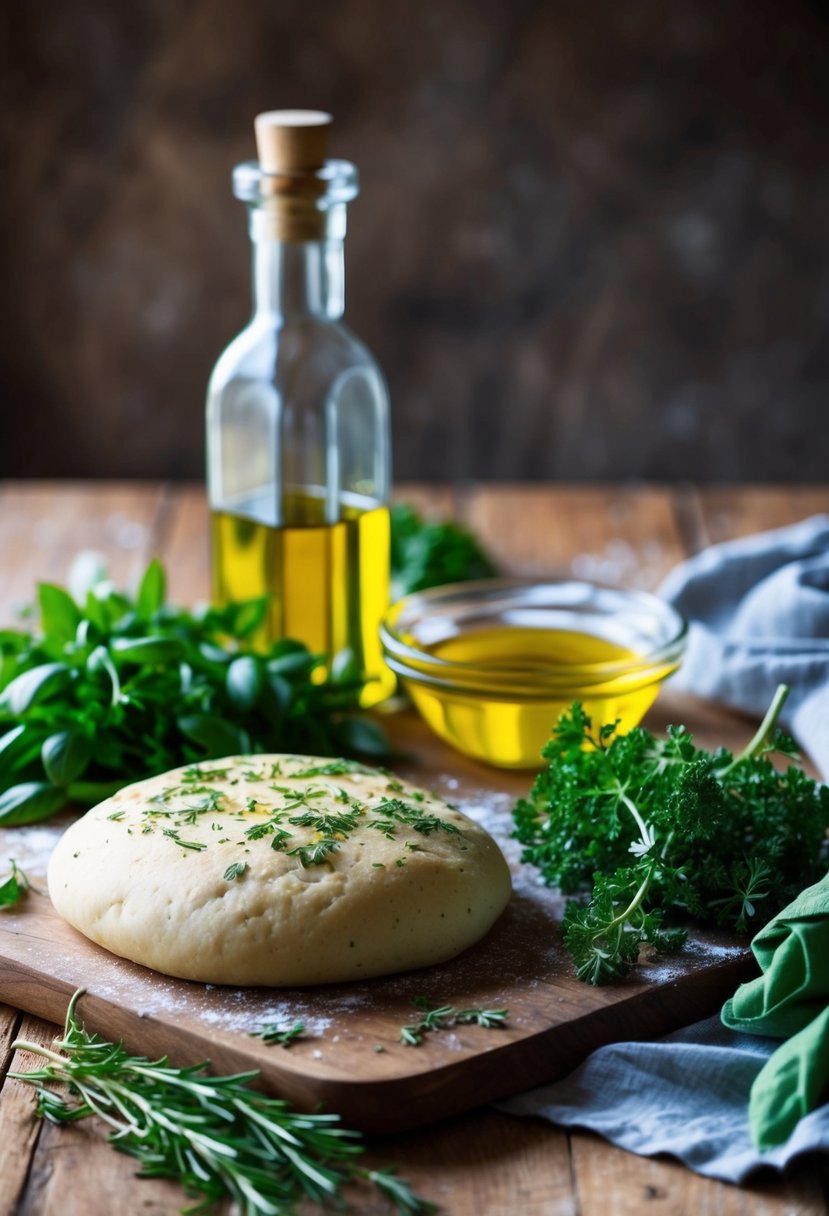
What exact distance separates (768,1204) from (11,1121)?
0.61 metres

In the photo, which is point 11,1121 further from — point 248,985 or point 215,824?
point 215,824

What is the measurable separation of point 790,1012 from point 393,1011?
0.34m

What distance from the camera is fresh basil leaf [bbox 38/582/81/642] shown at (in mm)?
1866

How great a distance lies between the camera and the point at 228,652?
72.3 inches

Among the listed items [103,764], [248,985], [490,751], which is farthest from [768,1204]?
Result: [103,764]

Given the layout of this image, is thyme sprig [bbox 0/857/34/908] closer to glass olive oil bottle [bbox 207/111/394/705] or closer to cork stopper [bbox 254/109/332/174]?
glass olive oil bottle [bbox 207/111/394/705]

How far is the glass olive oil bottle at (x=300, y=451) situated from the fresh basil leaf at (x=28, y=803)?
16.4 inches

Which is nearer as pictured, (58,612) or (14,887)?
(14,887)

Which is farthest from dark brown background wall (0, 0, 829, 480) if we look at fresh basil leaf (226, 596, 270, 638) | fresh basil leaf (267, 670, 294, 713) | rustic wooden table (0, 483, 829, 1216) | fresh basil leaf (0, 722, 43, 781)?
fresh basil leaf (0, 722, 43, 781)

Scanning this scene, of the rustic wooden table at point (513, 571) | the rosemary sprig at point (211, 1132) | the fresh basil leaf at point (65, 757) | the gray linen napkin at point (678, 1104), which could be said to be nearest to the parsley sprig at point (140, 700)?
the fresh basil leaf at point (65, 757)

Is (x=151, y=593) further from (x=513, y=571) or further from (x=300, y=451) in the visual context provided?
(x=513, y=571)

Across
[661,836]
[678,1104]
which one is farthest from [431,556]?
Answer: [678,1104]

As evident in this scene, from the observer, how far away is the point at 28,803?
1.68m

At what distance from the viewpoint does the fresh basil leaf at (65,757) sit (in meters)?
1.66
